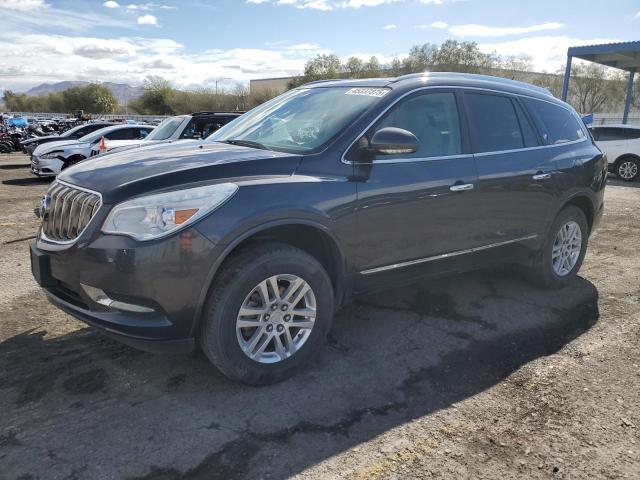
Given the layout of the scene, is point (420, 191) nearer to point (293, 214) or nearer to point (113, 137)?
point (293, 214)

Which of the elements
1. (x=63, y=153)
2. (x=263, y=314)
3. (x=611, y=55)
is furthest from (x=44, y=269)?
(x=611, y=55)

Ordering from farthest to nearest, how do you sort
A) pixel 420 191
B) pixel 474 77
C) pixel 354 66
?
pixel 354 66 < pixel 474 77 < pixel 420 191

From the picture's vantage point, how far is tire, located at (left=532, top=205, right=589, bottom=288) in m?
5.03

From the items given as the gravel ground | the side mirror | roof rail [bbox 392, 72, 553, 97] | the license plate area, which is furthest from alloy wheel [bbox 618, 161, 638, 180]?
the license plate area

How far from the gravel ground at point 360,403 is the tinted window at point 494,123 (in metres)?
1.46

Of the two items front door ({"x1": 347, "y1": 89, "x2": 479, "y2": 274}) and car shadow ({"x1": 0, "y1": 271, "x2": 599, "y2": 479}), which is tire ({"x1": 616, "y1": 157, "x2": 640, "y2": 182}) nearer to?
car shadow ({"x1": 0, "y1": 271, "x2": 599, "y2": 479})

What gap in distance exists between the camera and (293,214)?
3.16 metres

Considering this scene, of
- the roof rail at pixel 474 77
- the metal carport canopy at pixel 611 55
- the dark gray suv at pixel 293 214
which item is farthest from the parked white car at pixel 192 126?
the metal carport canopy at pixel 611 55

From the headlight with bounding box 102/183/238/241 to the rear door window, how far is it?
2429mm

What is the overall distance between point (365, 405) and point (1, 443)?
194 cm

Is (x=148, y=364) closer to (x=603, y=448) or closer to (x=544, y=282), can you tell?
(x=603, y=448)

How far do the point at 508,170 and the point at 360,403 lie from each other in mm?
2399

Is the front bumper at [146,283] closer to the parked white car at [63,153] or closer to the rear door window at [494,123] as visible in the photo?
the rear door window at [494,123]

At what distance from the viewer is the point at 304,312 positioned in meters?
3.36
